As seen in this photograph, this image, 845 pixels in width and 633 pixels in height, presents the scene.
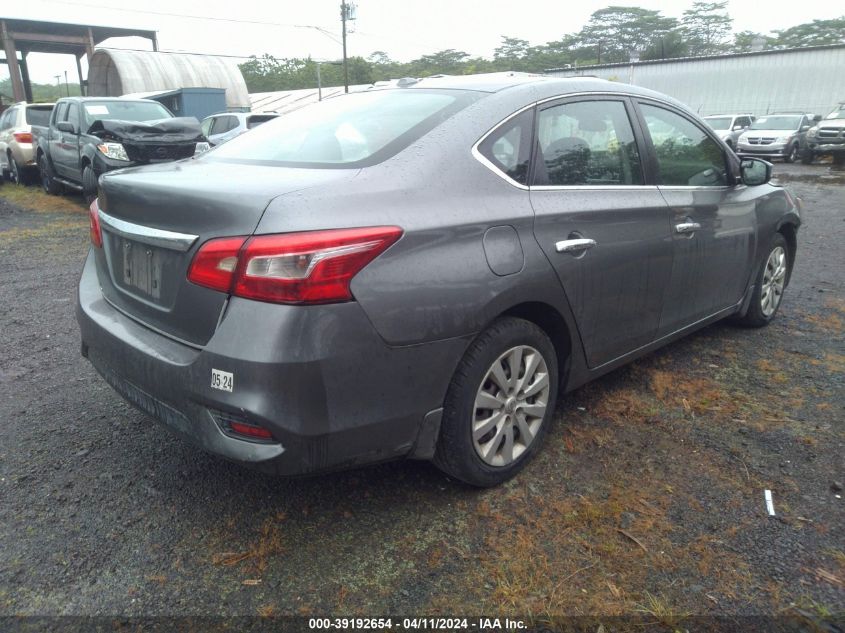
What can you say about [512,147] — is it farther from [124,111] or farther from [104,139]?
[124,111]

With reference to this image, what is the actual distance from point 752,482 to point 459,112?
1.93 meters

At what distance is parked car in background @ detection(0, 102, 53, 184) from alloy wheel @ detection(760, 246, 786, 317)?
13564mm

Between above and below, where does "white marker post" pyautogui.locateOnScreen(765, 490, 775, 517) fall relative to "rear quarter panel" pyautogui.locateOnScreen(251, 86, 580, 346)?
below

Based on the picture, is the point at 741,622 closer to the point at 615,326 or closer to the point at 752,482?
the point at 752,482

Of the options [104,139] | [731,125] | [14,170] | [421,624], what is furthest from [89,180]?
[731,125]

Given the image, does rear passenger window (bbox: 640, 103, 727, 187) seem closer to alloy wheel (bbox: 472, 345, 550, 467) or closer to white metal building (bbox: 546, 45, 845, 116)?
alloy wheel (bbox: 472, 345, 550, 467)

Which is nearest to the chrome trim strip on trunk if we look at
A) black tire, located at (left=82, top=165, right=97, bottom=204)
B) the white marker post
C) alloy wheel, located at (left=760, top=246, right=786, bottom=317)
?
the white marker post

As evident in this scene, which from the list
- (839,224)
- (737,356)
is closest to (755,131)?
(839,224)

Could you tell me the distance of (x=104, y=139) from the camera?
9.30 meters

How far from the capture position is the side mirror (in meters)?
4.11

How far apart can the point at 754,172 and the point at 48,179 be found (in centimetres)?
1203

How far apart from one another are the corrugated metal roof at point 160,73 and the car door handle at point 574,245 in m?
30.3

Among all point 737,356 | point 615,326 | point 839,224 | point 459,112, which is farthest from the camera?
point 839,224

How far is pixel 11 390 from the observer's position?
3.63 metres
